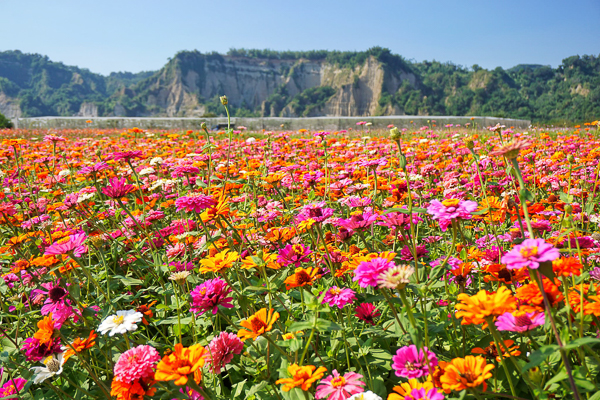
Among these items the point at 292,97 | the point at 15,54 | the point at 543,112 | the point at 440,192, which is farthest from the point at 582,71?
the point at 15,54

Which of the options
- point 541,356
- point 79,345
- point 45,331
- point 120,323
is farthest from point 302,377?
point 45,331

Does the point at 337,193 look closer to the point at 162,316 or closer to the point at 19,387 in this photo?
the point at 162,316

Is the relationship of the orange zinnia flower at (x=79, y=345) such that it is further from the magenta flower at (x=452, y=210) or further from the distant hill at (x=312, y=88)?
the distant hill at (x=312, y=88)

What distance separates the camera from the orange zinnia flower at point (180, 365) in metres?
0.80

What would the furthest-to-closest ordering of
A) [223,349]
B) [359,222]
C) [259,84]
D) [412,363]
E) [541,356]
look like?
[259,84], [359,222], [223,349], [412,363], [541,356]

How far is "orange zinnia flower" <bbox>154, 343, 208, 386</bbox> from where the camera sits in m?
0.80

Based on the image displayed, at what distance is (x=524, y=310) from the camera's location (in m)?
0.85

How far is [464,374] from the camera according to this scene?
80 cm

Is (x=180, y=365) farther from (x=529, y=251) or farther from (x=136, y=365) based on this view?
(x=529, y=251)

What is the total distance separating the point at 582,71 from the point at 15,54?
17381cm

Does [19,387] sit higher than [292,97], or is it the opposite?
[292,97]

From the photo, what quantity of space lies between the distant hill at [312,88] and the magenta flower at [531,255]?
7590 cm

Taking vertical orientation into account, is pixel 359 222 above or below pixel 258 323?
above

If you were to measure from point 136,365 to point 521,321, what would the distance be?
1.00m
